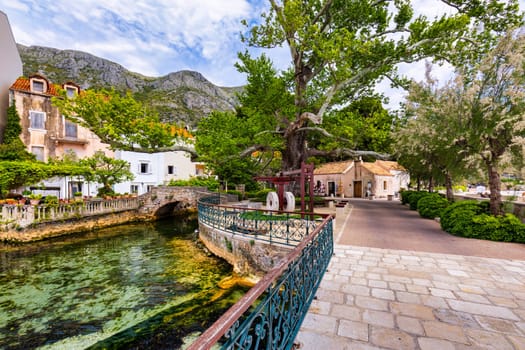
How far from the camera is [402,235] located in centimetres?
916

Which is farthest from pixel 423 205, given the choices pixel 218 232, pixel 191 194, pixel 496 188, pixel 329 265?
pixel 191 194

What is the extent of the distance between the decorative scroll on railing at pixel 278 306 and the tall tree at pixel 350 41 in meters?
9.14

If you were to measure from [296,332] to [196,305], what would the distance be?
507cm

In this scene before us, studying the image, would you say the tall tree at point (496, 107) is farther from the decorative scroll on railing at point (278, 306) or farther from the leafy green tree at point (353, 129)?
the decorative scroll on railing at point (278, 306)

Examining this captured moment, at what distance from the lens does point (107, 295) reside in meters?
7.62

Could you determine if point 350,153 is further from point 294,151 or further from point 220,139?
point 220,139

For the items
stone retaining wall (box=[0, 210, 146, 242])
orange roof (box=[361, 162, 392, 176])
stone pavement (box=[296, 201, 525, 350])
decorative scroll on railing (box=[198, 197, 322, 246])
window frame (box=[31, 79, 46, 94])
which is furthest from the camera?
orange roof (box=[361, 162, 392, 176])

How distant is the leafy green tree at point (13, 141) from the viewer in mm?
18625

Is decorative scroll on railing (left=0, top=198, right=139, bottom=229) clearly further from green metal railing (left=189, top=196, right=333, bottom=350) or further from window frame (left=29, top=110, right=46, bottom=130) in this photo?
green metal railing (left=189, top=196, right=333, bottom=350)

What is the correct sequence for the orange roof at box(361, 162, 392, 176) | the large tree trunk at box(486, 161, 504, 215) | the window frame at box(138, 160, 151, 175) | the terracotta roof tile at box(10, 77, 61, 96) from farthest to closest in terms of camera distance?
the orange roof at box(361, 162, 392, 176) → the window frame at box(138, 160, 151, 175) → the terracotta roof tile at box(10, 77, 61, 96) → the large tree trunk at box(486, 161, 504, 215)

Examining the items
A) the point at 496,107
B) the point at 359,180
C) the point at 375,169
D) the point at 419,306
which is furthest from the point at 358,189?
the point at 419,306

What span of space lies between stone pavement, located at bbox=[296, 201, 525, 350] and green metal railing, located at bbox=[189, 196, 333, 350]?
0.19m

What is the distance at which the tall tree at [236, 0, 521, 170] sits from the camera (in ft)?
38.2

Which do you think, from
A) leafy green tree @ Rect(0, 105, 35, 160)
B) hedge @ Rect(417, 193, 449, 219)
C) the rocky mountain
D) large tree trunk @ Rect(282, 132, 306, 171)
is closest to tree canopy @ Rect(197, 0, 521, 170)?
large tree trunk @ Rect(282, 132, 306, 171)
